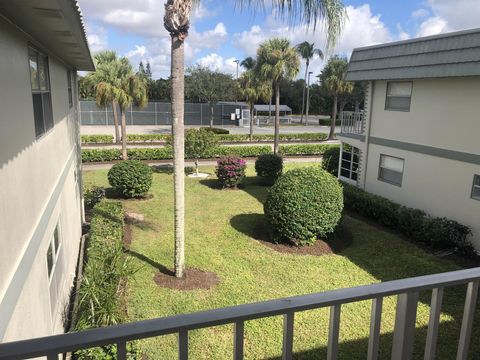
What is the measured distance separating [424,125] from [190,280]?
8439 mm

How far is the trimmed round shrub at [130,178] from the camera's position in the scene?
577 inches

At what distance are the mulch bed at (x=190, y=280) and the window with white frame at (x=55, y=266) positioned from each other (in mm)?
2287

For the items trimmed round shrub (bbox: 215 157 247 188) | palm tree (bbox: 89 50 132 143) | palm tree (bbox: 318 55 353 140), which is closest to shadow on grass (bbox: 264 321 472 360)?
trimmed round shrub (bbox: 215 157 247 188)

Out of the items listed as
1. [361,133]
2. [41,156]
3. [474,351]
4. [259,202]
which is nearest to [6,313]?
[41,156]

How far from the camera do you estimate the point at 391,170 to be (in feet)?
44.9

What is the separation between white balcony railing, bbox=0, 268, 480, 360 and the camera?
128 centimetres

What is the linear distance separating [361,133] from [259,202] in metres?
4.76

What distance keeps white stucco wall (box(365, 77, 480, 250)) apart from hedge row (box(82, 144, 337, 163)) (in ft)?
40.9

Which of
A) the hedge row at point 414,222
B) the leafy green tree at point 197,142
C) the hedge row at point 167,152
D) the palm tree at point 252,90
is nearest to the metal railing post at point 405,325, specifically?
the hedge row at point 414,222

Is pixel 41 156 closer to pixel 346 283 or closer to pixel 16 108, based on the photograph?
pixel 16 108

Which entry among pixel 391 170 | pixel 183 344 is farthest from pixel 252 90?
pixel 183 344

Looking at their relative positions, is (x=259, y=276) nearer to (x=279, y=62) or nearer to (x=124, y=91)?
(x=124, y=91)

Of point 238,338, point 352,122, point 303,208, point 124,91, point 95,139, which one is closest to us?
point 238,338

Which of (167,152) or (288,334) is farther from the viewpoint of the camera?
(167,152)
